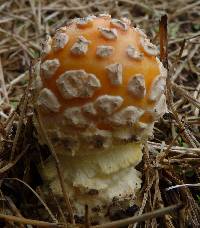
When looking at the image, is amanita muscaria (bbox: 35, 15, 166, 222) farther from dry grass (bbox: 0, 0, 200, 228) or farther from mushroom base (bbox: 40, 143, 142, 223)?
dry grass (bbox: 0, 0, 200, 228)

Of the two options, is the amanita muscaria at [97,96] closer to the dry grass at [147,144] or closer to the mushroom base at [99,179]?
the mushroom base at [99,179]

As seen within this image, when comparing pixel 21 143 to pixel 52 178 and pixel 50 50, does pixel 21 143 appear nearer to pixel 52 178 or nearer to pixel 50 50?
pixel 52 178

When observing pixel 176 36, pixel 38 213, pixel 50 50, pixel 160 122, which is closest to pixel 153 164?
pixel 160 122

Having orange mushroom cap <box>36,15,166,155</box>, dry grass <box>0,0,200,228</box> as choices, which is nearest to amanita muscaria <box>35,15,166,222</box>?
orange mushroom cap <box>36,15,166,155</box>

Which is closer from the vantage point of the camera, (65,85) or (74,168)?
(65,85)

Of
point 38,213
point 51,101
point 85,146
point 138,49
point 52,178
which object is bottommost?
point 38,213

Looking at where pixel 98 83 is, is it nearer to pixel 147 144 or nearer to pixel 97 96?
pixel 97 96

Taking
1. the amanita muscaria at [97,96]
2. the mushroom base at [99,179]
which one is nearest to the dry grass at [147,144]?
the mushroom base at [99,179]
